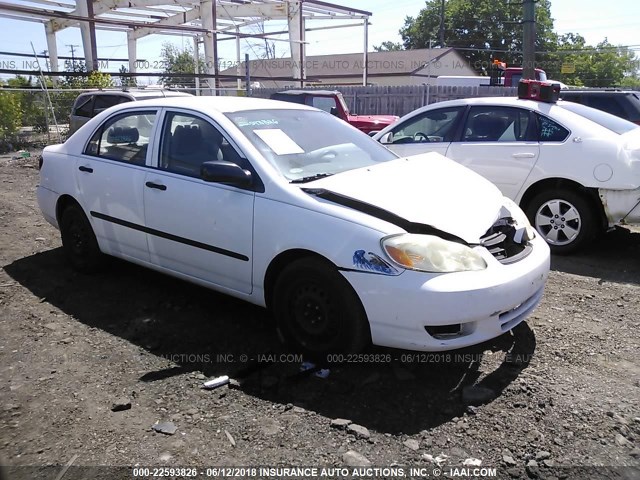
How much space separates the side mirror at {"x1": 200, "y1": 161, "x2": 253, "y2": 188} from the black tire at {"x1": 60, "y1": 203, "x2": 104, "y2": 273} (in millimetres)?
1866

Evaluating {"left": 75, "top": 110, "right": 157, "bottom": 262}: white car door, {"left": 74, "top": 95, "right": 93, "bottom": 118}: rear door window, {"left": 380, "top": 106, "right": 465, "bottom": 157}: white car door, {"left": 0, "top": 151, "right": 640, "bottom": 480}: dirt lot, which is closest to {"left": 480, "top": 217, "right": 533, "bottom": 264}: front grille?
{"left": 0, "top": 151, "right": 640, "bottom": 480}: dirt lot

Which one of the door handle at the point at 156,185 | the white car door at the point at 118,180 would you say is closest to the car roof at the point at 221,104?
the white car door at the point at 118,180

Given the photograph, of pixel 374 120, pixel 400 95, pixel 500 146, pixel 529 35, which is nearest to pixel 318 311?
pixel 500 146

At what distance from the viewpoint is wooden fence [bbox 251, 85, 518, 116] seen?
53.2ft

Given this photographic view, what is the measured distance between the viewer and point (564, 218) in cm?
568

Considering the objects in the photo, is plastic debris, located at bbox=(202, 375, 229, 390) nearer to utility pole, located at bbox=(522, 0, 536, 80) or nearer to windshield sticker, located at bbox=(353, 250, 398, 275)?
windshield sticker, located at bbox=(353, 250, 398, 275)

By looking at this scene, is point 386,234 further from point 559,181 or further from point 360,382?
point 559,181

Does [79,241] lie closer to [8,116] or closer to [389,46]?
[8,116]

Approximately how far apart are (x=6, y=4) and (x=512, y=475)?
21.4 meters

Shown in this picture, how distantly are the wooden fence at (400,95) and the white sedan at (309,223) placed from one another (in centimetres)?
1288

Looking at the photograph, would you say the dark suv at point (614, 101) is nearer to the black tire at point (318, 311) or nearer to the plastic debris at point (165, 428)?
the black tire at point (318, 311)

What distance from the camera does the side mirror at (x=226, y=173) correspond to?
11.4 feet

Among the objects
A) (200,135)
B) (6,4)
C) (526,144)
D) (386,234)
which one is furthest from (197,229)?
(6,4)

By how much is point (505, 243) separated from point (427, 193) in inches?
24.0
